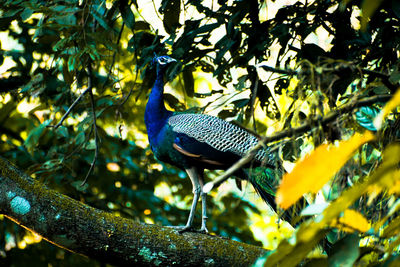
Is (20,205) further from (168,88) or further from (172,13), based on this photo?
(168,88)

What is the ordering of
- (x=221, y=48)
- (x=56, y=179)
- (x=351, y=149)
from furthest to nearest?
(x=56, y=179) → (x=221, y=48) → (x=351, y=149)

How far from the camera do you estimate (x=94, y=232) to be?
6.23ft

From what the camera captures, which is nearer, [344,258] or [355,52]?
[344,258]

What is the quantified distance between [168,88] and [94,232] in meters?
2.78

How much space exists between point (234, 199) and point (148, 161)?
2.82 ft

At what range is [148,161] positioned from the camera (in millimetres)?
3441

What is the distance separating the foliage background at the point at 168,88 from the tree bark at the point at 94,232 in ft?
1.08

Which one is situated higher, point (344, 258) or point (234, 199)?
point (234, 199)

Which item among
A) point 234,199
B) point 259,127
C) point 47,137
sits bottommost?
point 234,199

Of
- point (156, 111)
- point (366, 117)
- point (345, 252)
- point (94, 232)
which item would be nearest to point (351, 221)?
point (345, 252)

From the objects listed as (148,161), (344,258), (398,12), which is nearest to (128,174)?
(148,161)

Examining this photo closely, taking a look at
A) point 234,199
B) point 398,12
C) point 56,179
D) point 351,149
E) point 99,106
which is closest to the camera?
point 351,149

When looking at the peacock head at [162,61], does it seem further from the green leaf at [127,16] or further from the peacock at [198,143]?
the green leaf at [127,16]

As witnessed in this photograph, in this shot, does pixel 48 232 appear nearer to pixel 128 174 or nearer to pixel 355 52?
pixel 355 52
